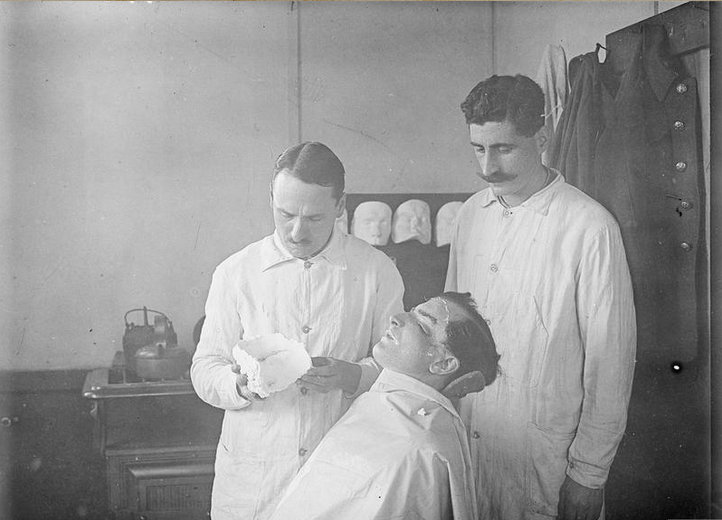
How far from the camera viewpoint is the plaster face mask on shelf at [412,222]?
179 centimetres

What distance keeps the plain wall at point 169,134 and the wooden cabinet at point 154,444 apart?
0.11m

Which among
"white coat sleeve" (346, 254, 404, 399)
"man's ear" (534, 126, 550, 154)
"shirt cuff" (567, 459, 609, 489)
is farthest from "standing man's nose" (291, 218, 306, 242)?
"shirt cuff" (567, 459, 609, 489)

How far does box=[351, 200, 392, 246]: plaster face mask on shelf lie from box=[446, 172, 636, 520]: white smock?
0.19 metres

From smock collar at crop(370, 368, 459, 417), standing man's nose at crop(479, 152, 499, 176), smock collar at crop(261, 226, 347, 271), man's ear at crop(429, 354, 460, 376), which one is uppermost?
standing man's nose at crop(479, 152, 499, 176)

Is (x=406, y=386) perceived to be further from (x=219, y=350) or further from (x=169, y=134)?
(x=169, y=134)

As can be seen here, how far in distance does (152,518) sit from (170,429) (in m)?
0.26

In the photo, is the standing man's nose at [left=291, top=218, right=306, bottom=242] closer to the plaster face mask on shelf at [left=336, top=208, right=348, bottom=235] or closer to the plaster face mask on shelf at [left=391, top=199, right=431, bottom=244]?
the plaster face mask on shelf at [left=336, top=208, right=348, bottom=235]

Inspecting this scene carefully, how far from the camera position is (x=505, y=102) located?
1.77 metres

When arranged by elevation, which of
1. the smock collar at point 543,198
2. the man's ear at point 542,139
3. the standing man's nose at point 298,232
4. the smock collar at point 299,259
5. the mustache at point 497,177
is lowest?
the smock collar at point 299,259

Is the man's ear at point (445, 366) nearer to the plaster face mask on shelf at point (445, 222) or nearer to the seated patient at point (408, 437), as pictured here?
the seated patient at point (408, 437)

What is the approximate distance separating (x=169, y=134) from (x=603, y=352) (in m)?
1.21

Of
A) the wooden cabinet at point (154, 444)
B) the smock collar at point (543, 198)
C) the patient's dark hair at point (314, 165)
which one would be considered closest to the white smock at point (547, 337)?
the smock collar at point (543, 198)

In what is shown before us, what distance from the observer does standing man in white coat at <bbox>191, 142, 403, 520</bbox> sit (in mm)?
1690

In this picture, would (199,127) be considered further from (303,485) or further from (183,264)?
(303,485)
